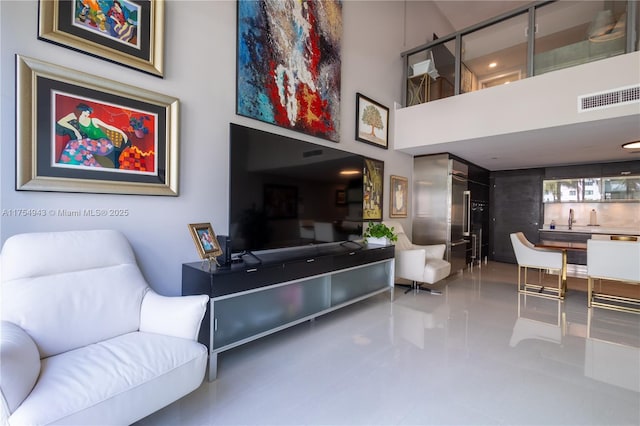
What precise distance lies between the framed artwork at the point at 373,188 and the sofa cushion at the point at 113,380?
3.23m

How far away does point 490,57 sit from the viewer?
4.50 metres

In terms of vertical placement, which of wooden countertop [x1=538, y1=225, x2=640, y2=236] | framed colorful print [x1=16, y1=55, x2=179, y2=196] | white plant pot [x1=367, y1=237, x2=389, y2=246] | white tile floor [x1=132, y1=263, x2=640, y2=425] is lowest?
white tile floor [x1=132, y1=263, x2=640, y2=425]

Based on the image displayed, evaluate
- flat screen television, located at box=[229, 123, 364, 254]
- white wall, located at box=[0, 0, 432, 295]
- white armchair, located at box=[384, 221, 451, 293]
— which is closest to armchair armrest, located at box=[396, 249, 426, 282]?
white armchair, located at box=[384, 221, 451, 293]

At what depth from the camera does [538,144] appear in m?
4.52

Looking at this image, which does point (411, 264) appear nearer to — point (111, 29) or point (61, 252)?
point (61, 252)

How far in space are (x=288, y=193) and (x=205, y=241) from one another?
3.15 ft

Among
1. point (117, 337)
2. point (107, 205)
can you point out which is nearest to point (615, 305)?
point (117, 337)

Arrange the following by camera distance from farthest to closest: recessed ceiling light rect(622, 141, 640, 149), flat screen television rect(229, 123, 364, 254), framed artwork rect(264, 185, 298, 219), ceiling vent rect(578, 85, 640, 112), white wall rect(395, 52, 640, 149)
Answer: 1. recessed ceiling light rect(622, 141, 640, 149)
2. white wall rect(395, 52, 640, 149)
3. ceiling vent rect(578, 85, 640, 112)
4. framed artwork rect(264, 185, 298, 219)
5. flat screen television rect(229, 123, 364, 254)

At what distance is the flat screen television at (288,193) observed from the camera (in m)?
2.50

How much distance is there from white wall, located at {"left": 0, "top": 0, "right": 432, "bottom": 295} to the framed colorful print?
62 mm

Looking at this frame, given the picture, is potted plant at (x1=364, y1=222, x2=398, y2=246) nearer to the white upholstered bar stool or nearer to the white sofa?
the white upholstered bar stool

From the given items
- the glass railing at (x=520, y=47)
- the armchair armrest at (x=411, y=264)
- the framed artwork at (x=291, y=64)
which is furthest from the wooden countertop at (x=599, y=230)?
the framed artwork at (x=291, y=64)

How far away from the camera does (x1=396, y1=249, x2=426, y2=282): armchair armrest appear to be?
415 cm

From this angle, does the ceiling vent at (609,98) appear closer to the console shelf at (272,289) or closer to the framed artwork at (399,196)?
the framed artwork at (399,196)
